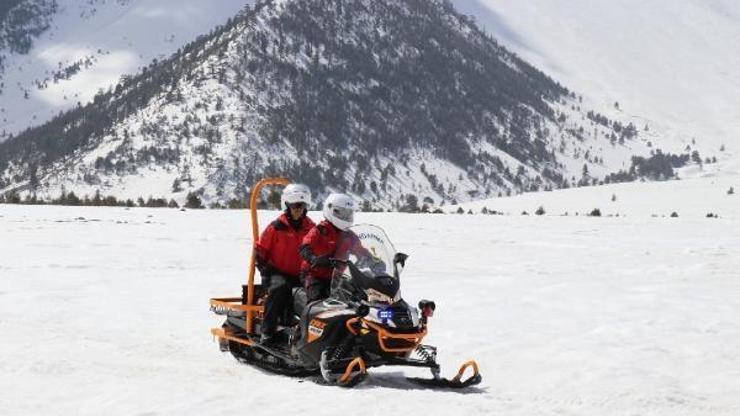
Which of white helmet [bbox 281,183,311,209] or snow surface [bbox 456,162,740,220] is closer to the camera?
white helmet [bbox 281,183,311,209]

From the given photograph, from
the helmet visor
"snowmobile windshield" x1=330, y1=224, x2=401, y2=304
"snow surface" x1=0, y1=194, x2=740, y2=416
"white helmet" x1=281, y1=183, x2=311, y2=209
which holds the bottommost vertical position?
"snow surface" x1=0, y1=194, x2=740, y2=416

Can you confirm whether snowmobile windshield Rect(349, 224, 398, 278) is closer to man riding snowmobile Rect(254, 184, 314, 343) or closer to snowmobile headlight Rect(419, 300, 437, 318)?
snowmobile headlight Rect(419, 300, 437, 318)

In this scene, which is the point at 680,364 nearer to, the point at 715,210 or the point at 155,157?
the point at 715,210

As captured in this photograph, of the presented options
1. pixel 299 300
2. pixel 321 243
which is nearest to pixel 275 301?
pixel 299 300

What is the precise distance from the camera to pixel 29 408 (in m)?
8.41

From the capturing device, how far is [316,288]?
10.4 meters

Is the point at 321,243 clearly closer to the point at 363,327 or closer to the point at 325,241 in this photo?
the point at 325,241

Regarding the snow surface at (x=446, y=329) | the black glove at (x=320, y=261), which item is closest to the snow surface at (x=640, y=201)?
the snow surface at (x=446, y=329)

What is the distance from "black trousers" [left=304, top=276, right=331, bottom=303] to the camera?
34.0 feet

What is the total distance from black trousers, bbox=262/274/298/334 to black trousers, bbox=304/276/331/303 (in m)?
0.47

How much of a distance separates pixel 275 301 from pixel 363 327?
1678 millimetres

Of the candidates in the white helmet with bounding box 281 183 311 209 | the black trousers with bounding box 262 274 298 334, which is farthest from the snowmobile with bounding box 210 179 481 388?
the white helmet with bounding box 281 183 311 209

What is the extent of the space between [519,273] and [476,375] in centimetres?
995

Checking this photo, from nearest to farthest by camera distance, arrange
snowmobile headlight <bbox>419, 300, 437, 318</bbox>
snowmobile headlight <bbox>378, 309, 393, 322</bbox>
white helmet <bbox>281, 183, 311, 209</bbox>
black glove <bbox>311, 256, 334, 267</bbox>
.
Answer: snowmobile headlight <bbox>378, 309, 393, 322</bbox> → snowmobile headlight <bbox>419, 300, 437, 318</bbox> → black glove <bbox>311, 256, 334, 267</bbox> → white helmet <bbox>281, 183, 311, 209</bbox>
